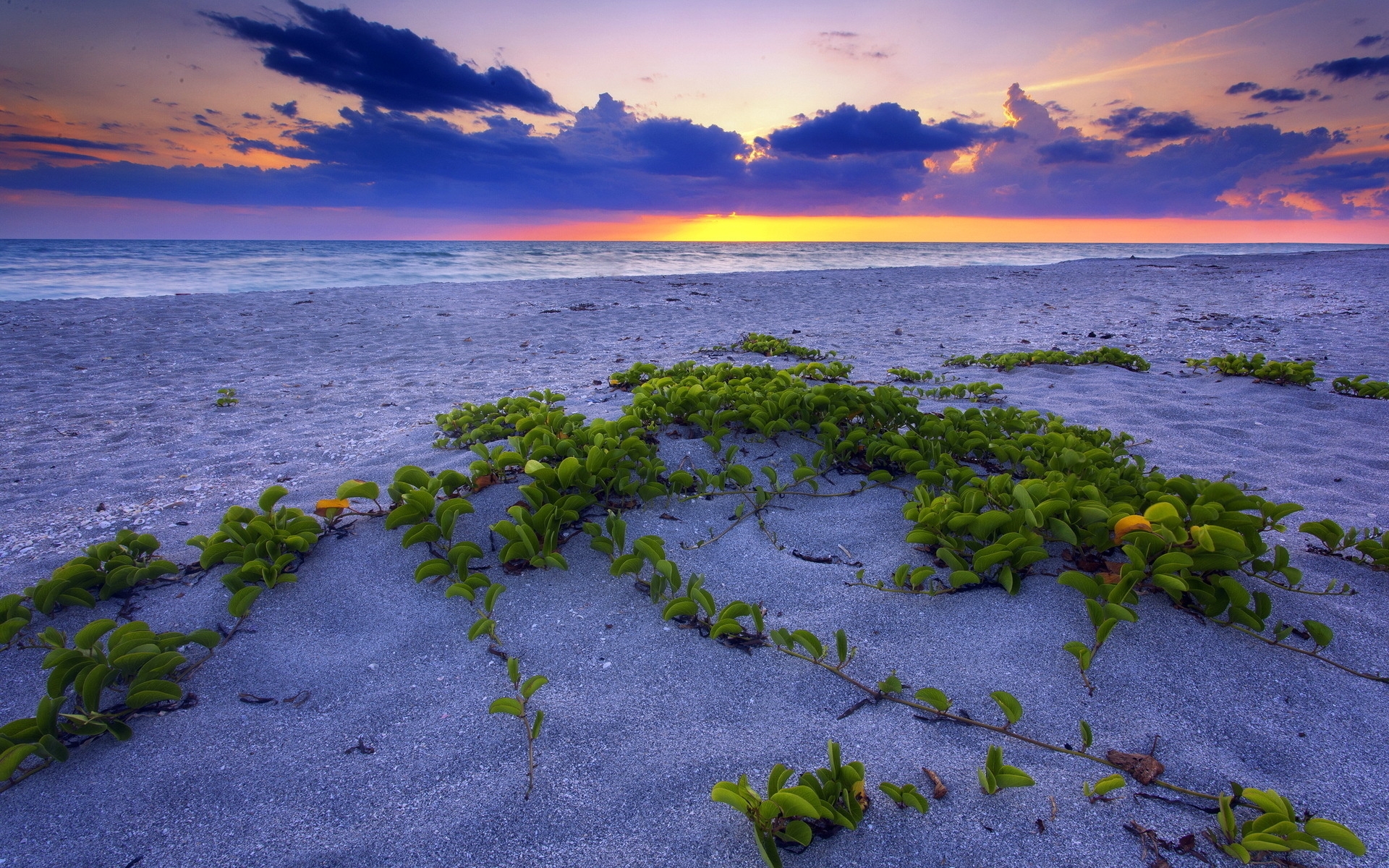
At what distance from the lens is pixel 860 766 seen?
1417mm

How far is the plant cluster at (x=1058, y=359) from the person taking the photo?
604cm

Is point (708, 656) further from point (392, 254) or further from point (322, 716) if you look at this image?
point (392, 254)

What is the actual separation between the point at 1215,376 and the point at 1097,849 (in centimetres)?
584

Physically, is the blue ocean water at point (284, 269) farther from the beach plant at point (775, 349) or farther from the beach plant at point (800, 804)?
the beach plant at point (800, 804)

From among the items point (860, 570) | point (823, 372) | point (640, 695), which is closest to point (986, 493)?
point (860, 570)

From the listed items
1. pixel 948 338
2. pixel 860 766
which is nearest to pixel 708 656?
pixel 860 766

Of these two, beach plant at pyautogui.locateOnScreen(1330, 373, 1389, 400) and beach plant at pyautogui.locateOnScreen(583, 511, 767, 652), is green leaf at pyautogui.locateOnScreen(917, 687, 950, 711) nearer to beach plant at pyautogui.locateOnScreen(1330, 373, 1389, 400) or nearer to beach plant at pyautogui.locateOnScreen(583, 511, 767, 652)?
beach plant at pyautogui.locateOnScreen(583, 511, 767, 652)

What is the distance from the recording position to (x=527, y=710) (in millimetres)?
1820

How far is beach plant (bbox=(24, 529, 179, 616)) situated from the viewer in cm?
216

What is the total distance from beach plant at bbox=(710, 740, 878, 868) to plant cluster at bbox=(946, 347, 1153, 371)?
5621 millimetres

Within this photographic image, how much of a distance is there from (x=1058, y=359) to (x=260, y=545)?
6.74 m

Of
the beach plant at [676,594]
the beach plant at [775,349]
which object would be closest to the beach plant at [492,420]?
the beach plant at [676,594]

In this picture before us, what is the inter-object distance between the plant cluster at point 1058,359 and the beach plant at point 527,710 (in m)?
5.82

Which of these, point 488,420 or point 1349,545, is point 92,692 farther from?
point 1349,545
